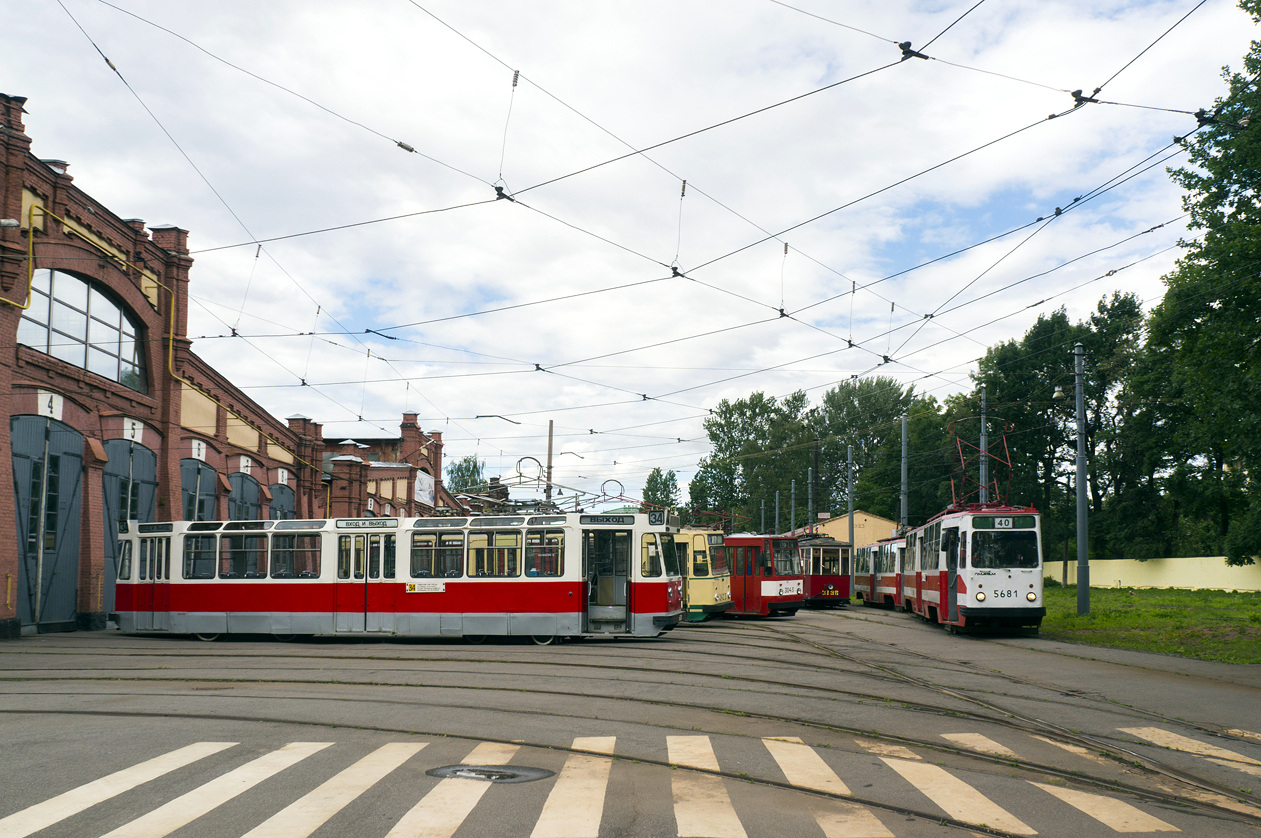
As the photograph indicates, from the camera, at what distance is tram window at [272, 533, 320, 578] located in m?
22.9

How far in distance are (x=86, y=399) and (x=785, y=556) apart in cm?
1982

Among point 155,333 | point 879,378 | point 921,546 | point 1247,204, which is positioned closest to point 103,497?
point 155,333

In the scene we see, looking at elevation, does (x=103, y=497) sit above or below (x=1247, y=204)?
below

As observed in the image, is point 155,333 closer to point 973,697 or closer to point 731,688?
point 731,688

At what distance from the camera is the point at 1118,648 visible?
20.3 m

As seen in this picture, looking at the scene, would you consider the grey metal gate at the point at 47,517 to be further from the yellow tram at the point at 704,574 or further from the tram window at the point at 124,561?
the yellow tram at the point at 704,574

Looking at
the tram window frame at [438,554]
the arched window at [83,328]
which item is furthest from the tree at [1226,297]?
the arched window at [83,328]

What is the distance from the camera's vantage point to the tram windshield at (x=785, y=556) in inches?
1243

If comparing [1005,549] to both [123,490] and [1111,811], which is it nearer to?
[1111,811]

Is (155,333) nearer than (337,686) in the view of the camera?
No

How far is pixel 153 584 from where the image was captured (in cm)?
2384

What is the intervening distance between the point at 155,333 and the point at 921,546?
22499 mm

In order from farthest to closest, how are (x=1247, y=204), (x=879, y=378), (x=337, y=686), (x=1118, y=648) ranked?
(x=879, y=378) < (x=1247, y=204) < (x=1118, y=648) < (x=337, y=686)

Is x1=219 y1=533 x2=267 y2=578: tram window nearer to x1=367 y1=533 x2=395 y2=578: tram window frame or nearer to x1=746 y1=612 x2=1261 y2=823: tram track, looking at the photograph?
x1=367 y1=533 x2=395 y2=578: tram window frame
